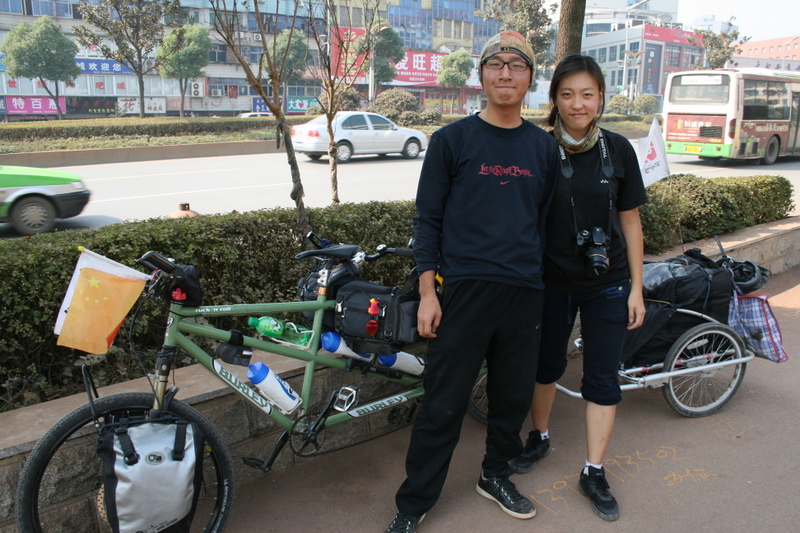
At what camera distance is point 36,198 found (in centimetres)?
901

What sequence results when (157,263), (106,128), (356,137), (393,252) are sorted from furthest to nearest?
(106,128)
(356,137)
(393,252)
(157,263)

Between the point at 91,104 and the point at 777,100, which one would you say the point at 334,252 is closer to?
the point at 777,100

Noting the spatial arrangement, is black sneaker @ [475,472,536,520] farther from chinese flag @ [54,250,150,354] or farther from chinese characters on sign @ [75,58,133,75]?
chinese characters on sign @ [75,58,133,75]

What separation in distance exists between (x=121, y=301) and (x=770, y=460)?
3160 mm

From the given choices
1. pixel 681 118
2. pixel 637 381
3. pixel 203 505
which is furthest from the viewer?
pixel 681 118

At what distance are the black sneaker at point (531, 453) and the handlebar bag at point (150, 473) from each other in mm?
1579

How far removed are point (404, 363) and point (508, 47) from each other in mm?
1533

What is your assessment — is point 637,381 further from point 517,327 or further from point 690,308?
point 517,327

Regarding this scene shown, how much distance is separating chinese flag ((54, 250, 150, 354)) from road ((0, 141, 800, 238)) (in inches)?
326

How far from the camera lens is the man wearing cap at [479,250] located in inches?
93.1

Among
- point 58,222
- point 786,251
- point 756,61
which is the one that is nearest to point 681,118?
point 786,251

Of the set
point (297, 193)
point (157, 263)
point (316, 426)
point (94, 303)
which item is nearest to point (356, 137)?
point (297, 193)

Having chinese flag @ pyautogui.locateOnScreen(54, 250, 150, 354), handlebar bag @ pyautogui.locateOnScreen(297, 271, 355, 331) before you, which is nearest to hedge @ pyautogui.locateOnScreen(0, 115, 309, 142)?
handlebar bag @ pyautogui.locateOnScreen(297, 271, 355, 331)

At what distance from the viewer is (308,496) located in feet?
9.43
